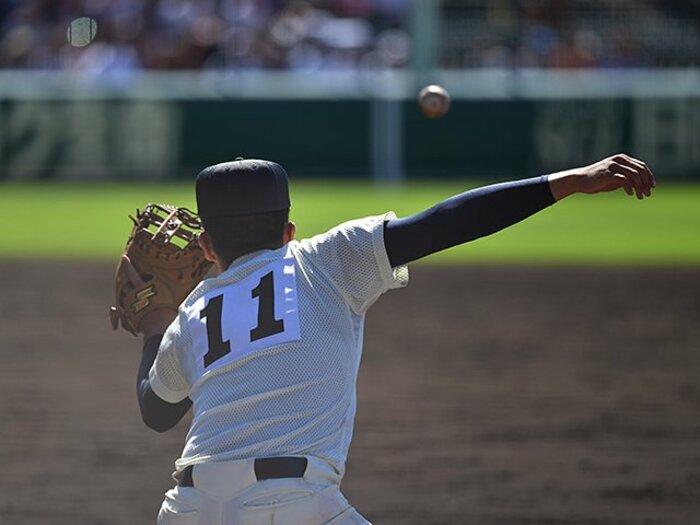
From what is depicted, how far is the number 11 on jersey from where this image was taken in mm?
3049

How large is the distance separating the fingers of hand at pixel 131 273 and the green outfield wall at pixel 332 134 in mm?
16665

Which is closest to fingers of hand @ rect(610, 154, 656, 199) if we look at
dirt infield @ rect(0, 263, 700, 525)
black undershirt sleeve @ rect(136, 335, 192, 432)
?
black undershirt sleeve @ rect(136, 335, 192, 432)

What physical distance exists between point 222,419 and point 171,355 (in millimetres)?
218

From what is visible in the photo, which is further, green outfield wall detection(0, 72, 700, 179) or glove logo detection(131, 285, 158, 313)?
green outfield wall detection(0, 72, 700, 179)

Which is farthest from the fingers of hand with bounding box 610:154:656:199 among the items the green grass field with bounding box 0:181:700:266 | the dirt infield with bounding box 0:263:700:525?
the green grass field with bounding box 0:181:700:266

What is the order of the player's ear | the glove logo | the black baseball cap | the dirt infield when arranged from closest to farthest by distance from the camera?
the black baseball cap
the player's ear
the glove logo
the dirt infield

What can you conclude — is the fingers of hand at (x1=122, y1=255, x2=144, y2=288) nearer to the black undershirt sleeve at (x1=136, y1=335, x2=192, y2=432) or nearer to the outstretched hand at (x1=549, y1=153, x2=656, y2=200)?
the black undershirt sleeve at (x1=136, y1=335, x2=192, y2=432)

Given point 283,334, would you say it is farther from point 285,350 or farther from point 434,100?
point 434,100

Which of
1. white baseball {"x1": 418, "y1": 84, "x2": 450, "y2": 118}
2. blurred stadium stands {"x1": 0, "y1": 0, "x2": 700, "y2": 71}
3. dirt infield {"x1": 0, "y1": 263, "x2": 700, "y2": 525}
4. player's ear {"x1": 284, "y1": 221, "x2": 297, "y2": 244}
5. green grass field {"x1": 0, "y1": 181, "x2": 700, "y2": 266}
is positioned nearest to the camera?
player's ear {"x1": 284, "y1": 221, "x2": 297, "y2": 244}

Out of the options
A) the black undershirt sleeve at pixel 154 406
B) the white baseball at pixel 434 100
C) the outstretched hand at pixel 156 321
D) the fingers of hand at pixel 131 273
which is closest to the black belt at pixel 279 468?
the black undershirt sleeve at pixel 154 406

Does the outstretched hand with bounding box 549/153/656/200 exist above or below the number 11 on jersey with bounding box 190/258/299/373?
above

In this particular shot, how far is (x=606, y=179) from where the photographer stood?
3.04 metres


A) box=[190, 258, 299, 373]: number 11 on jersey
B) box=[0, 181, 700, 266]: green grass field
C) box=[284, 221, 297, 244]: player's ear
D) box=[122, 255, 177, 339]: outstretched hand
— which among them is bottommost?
box=[0, 181, 700, 266]: green grass field

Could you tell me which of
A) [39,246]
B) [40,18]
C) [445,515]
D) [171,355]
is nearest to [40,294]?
[39,246]
